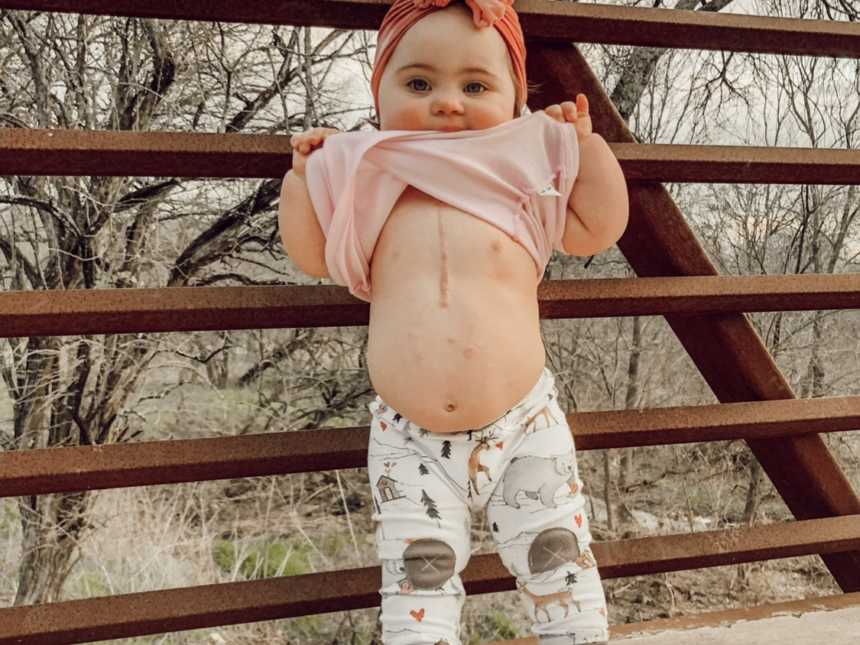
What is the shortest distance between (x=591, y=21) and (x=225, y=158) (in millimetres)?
775

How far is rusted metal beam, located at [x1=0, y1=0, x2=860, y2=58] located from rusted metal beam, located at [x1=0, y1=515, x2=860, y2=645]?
105 cm

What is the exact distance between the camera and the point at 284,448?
1465 mm

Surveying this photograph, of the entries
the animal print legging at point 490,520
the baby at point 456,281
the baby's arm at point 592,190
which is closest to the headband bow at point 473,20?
the baby at point 456,281

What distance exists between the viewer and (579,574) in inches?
48.3

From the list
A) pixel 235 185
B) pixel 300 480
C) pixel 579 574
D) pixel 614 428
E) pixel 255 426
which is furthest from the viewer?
pixel 300 480

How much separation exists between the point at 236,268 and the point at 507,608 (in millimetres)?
1774

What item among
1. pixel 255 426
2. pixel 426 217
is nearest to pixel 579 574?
pixel 426 217

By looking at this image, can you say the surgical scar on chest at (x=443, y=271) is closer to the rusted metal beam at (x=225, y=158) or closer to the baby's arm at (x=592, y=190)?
the baby's arm at (x=592, y=190)

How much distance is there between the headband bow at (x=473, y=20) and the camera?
4.15 ft

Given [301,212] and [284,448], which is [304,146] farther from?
[284,448]

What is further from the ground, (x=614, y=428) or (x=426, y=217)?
(x=426, y=217)

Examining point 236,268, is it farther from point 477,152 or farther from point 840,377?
point 840,377

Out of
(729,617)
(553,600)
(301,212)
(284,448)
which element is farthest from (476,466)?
(729,617)

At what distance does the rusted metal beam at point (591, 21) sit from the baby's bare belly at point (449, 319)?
437 millimetres
